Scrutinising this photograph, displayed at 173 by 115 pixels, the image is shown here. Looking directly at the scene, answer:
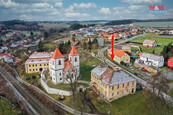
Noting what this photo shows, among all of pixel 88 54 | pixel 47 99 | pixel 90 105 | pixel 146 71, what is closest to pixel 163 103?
pixel 90 105

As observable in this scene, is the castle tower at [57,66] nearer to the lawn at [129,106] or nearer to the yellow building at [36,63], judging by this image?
the lawn at [129,106]

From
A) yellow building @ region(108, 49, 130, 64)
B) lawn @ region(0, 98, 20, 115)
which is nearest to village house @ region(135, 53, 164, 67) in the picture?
yellow building @ region(108, 49, 130, 64)

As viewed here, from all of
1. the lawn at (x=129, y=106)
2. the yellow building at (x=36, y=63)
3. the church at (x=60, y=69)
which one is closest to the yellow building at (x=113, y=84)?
the lawn at (x=129, y=106)

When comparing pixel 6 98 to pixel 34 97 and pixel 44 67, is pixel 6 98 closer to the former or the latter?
pixel 34 97

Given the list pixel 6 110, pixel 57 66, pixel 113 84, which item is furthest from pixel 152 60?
pixel 6 110

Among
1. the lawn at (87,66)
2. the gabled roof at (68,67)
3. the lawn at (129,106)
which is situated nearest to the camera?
the lawn at (129,106)

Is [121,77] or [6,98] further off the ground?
[121,77]

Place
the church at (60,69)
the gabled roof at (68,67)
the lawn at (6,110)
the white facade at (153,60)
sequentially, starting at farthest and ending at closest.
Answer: the white facade at (153,60), the gabled roof at (68,67), the church at (60,69), the lawn at (6,110)

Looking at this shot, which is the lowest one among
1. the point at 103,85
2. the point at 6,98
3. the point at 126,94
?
the point at 6,98
